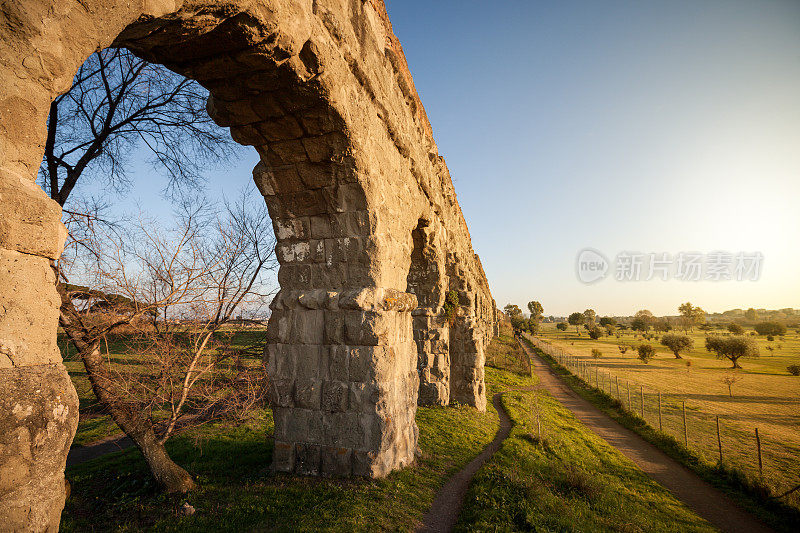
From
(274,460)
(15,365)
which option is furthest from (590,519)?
(15,365)

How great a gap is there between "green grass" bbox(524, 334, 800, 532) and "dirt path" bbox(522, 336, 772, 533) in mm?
171

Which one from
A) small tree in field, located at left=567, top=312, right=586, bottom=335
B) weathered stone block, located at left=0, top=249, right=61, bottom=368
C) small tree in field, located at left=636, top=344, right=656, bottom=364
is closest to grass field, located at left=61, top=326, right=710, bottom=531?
weathered stone block, located at left=0, top=249, right=61, bottom=368

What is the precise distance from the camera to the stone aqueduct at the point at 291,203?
1413 millimetres

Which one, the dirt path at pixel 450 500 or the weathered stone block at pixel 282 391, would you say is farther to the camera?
the weathered stone block at pixel 282 391

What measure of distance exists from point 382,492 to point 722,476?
9265 mm

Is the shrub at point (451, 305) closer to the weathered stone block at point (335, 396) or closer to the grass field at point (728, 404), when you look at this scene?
the weathered stone block at point (335, 396)

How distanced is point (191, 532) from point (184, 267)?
2876 mm

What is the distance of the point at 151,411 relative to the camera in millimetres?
4520

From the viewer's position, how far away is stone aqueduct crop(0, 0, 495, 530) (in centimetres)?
141

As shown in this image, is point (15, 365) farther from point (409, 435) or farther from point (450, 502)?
point (450, 502)

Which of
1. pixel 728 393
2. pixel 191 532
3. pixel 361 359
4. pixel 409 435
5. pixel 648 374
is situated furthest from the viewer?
pixel 648 374

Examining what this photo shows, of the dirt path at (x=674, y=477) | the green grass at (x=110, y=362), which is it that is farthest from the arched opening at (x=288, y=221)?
the dirt path at (x=674, y=477)

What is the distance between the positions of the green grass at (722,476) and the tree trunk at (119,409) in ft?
32.8

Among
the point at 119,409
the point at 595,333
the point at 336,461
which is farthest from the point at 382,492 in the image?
the point at 595,333
